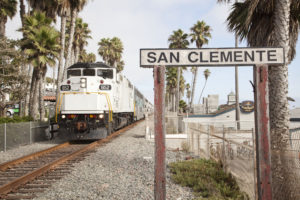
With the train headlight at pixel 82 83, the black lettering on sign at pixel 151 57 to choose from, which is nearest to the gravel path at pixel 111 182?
the black lettering on sign at pixel 151 57

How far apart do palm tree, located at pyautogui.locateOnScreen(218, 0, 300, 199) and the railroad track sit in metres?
4.68

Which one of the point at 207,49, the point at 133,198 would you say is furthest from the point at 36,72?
the point at 207,49

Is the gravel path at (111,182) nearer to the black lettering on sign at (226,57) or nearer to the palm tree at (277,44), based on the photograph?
the palm tree at (277,44)

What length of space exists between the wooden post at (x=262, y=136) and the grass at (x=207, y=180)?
146 centimetres

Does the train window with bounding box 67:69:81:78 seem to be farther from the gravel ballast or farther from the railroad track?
the gravel ballast

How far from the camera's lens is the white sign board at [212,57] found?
11.8ft

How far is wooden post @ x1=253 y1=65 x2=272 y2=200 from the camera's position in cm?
348

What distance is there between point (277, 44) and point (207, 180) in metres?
3.53

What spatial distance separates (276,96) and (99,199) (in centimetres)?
430

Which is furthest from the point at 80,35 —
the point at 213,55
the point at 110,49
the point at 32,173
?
the point at 213,55

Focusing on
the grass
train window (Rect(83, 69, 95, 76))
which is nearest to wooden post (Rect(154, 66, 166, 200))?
the grass

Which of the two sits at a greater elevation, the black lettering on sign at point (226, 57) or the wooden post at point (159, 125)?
the black lettering on sign at point (226, 57)

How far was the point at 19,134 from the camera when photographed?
1209 cm

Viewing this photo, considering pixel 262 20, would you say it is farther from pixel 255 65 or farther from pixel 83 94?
pixel 83 94
